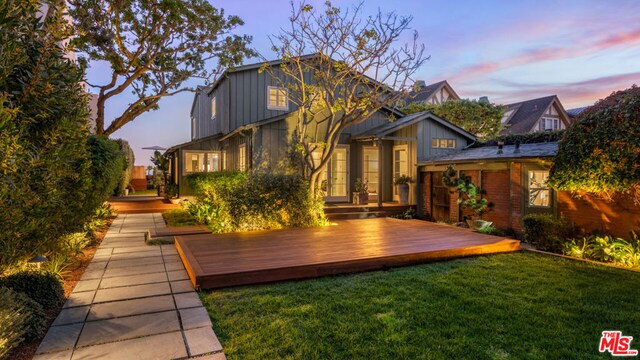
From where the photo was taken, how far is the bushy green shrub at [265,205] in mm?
7719

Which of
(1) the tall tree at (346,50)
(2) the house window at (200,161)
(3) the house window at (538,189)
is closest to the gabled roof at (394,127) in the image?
(1) the tall tree at (346,50)

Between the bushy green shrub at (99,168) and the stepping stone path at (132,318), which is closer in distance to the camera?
the stepping stone path at (132,318)

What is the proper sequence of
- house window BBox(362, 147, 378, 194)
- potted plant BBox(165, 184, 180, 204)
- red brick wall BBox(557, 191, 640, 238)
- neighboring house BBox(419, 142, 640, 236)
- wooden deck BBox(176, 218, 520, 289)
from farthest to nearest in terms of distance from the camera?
potted plant BBox(165, 184, 180, 204)
house window BBox(362, 147, 378, 194)
neighboring house BBox(419, 142, 640, 236)
red brick wall BBox(557, 191, 640, 238)
wooden deck BBox(176, 218, 520, 289)

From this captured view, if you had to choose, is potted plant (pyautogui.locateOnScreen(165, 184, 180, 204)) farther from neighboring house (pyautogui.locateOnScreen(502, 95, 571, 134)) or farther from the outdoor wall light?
neighboring house (pyautogui.locateOnScreen(502, 95, 571, 134))

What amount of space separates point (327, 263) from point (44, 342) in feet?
10.4

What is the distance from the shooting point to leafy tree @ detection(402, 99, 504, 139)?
19.7 m

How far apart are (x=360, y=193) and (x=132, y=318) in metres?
9.24

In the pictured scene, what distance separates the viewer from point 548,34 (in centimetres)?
1050

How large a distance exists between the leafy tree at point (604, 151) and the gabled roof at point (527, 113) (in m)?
18.3

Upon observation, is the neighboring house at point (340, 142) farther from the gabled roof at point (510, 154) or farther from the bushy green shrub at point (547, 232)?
the bushy green shrub at point (547, 232)

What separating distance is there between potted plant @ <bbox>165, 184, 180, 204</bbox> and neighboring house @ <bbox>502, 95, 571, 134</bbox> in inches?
813

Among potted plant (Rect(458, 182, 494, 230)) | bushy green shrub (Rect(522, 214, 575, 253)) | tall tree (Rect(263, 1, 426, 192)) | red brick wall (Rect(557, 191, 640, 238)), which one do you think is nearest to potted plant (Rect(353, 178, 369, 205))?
tall tree (Rect(263, 1, 426, 192))

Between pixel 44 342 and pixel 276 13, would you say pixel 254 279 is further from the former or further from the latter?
pixel 276 13

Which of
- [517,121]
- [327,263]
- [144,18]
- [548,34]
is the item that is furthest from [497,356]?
[517,121]
